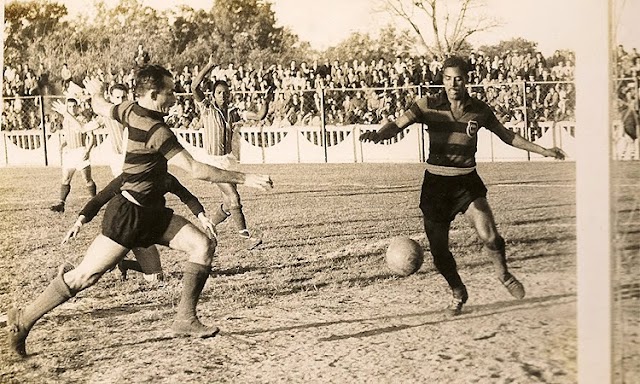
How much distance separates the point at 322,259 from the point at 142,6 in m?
1.04

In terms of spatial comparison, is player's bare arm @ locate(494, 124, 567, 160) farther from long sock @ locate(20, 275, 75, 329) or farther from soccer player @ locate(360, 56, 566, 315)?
long sock @ locate(20, 275, 75, 329)

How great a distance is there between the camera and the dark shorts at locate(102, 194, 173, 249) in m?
2.55

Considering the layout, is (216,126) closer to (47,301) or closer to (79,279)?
(79,279)

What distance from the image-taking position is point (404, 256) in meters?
2.44

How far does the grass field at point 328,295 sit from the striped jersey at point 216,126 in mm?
119

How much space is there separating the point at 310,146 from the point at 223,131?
290mm

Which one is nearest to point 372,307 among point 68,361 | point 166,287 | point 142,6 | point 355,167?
point 355,167

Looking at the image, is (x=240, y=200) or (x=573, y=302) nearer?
(x=573, y=302)

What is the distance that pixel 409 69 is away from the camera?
8.02 feet

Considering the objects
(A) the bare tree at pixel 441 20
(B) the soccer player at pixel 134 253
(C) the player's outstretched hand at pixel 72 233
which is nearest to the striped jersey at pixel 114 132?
(B) the soccer player at pixel 134 253

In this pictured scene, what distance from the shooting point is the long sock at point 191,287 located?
254cm

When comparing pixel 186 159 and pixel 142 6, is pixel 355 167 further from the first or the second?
pixel 142 6

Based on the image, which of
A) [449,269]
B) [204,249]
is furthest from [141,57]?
[449,269]

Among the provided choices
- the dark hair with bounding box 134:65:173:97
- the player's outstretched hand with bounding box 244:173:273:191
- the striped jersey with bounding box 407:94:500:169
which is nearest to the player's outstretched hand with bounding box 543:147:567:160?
the striped jersey with bounding box 407:94:500:169
